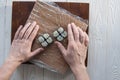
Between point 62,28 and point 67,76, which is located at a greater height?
point 62,28

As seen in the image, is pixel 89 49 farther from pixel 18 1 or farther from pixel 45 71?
pixel 18 1

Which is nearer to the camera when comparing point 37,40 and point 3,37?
point 37,40

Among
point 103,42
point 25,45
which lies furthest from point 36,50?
point 103,42

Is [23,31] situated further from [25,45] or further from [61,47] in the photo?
[61,47]

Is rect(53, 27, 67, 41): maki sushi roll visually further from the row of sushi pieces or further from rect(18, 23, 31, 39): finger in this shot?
rect(18, 23, 31, 39): finger

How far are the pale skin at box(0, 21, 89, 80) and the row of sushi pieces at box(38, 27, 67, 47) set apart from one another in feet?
0.08

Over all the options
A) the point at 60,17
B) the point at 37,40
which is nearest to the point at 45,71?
the point at 37,40

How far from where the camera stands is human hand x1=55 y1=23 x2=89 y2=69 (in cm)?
98

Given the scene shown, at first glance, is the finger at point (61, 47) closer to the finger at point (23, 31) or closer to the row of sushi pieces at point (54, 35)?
the row of sushi pieces at point (54, 35)

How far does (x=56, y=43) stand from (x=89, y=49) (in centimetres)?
17

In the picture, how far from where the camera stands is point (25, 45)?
40.1 inches

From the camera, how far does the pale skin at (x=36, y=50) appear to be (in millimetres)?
978

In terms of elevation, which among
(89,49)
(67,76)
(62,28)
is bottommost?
(67,76)

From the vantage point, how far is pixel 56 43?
3.32 ft
